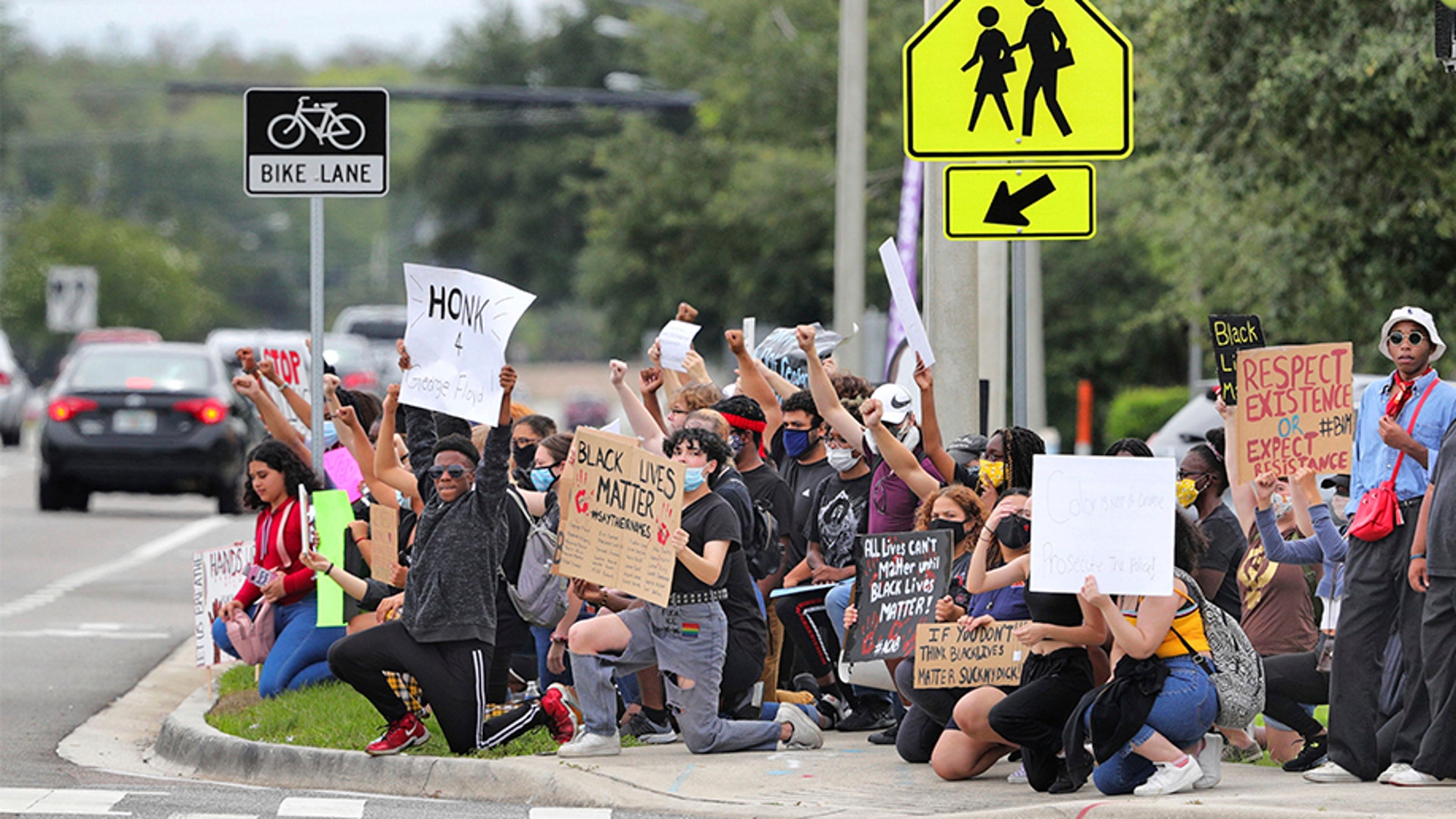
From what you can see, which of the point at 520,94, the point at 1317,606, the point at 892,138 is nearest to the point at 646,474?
the point at 1317,606

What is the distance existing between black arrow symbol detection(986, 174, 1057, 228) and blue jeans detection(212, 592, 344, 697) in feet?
12.9

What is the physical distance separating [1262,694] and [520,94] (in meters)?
27.8

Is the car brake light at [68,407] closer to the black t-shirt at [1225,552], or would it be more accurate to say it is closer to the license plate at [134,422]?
the license plate at [134,422]

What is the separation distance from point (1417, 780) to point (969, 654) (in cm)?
173

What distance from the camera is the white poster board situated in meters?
11.8

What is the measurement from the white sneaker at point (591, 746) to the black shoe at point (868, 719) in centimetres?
146

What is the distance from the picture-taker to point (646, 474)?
9.48m

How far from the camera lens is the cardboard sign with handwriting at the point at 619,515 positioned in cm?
938

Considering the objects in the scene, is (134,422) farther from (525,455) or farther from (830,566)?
(830,566)

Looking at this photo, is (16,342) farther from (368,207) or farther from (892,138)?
(368,207)

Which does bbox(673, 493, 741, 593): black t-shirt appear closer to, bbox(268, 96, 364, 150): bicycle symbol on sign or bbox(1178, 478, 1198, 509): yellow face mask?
bbox(1178, 478, 1198, 509): yellow face mask

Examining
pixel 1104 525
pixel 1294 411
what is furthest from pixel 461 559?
pixel 1294 411

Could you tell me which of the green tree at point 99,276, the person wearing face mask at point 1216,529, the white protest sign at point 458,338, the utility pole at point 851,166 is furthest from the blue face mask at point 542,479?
the green tree at point 99,276

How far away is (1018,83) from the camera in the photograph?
388 inches
